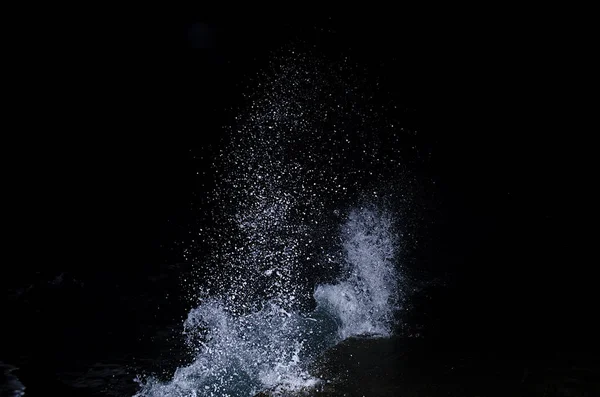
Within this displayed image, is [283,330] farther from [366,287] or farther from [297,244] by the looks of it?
[297,244]

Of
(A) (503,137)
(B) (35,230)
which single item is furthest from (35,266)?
(A) (503,137)

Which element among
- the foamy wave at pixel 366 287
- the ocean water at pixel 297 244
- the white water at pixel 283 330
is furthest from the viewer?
the foamy wave at pixel 366 287

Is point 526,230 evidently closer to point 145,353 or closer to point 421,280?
point 421,280

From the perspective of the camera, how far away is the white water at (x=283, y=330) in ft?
13.4

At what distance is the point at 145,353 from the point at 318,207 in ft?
24.8

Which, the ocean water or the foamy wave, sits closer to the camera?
the ocean water

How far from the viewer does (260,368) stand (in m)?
4.21

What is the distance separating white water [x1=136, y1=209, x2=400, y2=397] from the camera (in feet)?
13.4

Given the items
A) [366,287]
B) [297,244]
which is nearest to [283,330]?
[366,287]

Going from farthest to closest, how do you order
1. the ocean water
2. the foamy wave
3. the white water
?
the foamy wave → the ocean water → the white water

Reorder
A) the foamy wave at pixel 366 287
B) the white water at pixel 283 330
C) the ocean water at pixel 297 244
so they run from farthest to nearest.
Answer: the foamy wave at pixel 366 287
the ocean water at pixel 297 244
the white water at pixel 283 330

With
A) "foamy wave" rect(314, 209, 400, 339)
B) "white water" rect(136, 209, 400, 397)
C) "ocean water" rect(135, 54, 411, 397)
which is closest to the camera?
"white water" rect(136, 209, 400, 397)

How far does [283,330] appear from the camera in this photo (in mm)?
5184

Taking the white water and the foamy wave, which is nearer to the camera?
the white water
